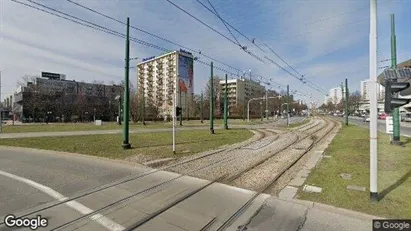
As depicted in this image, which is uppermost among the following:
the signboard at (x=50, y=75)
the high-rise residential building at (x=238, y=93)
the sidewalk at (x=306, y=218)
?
the signboard at (x=50, y=75)

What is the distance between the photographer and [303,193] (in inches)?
247

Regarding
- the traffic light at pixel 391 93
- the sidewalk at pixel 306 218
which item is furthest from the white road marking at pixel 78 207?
the traffic light at pixel 391 93

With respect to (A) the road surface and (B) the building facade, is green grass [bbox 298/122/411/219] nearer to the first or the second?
(A) the road surface

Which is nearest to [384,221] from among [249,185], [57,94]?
[249,185]

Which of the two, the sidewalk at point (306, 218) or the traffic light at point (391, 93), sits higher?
the traffic light at point (391, 93)

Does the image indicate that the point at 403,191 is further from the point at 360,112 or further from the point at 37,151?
the point at 360,112

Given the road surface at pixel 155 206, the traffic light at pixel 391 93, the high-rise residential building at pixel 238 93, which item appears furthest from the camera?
the high-rise residential building at pixel 238 93

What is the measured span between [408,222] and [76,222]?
18.4ft

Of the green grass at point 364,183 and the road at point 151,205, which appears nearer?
the road at point 151,205

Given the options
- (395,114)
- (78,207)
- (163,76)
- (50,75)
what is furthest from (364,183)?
(50,75)

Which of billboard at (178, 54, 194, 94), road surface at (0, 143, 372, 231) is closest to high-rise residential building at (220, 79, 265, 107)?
billboard at (178, 54, 194, 94)

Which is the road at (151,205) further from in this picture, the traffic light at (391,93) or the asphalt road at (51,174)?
the traffic light at (391,93)

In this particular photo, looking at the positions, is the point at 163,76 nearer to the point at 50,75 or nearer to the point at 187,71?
the point at 187,71

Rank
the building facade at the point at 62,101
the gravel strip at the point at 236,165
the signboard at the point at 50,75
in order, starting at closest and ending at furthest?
1. the gravel strip at the point at 236,165
2. the building facade at the point at 62,101
3. the signboard at the point at 50,75
